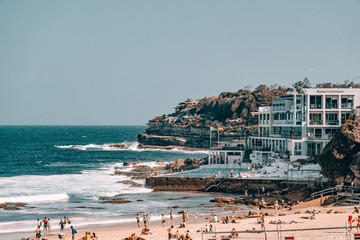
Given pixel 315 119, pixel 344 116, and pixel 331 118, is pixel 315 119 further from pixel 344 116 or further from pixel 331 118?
pixel 344 116

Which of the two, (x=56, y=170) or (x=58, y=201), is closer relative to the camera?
(x=58, y=201)

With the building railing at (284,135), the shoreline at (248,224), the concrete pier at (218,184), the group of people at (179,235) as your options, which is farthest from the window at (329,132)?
the group of people at (179,235)

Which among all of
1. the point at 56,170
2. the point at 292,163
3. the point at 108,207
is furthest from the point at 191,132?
the point at 108,207

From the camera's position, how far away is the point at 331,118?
64.6 meters

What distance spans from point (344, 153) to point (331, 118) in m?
17.1

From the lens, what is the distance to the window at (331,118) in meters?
64.4

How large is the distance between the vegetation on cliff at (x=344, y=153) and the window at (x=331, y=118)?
1561 centimetres

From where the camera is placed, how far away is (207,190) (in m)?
57.3

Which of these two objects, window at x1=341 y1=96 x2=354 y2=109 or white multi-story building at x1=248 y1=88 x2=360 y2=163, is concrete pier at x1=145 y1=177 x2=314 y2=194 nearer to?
white multi-story building at x1=248 y1=88 x2=360 y2=163

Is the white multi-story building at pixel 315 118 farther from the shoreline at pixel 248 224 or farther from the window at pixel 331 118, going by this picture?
the shoreline at pixel 248 224

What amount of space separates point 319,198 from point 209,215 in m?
10.5

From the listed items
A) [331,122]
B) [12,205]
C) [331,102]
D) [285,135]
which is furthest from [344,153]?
[12,205]

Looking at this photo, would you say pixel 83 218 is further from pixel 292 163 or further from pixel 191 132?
pixel 191 132

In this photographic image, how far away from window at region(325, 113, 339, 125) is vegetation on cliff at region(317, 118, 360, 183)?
1561 centimetres
